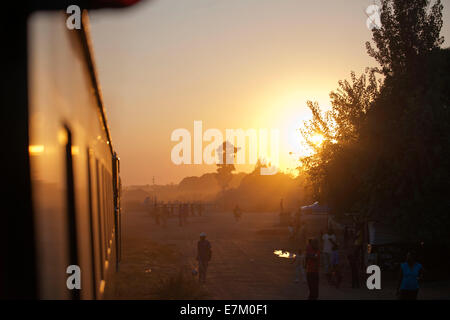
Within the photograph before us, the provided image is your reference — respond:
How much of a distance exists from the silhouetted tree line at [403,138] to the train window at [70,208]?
1554 cm

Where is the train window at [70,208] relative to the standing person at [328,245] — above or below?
above

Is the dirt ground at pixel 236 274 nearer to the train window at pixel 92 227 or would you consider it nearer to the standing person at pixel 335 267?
the standing person at pixel 335 267

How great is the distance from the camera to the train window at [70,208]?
10.9 feet

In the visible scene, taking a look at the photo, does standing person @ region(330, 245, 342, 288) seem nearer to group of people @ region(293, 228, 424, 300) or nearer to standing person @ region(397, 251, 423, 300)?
group of people @ region(293, 228, 424, 300)

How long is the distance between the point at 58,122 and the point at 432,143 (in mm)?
16414

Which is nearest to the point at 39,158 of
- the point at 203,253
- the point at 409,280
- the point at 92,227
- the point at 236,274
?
the point at 92,227

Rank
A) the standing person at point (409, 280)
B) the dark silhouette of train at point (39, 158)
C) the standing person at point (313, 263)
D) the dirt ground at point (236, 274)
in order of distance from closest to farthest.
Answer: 1. the dark silhouette of train at point (39, 158)
2. the standing person at point (409, 280)
3. the standing person at point (313, 263)
4. the dirt ground at point (236, 274)

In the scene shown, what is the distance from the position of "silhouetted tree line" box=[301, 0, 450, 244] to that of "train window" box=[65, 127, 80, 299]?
15539 mm

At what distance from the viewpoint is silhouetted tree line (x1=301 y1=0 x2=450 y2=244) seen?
694 inches

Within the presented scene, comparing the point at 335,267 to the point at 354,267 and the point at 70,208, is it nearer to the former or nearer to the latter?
Answer: the point at 354,267

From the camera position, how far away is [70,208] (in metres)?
3.36

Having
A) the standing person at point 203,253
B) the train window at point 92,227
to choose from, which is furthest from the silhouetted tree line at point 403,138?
the train window at point 92,227

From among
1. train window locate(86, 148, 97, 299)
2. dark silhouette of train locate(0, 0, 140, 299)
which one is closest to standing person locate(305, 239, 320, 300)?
train window locate(86, 148, 97, 299)
